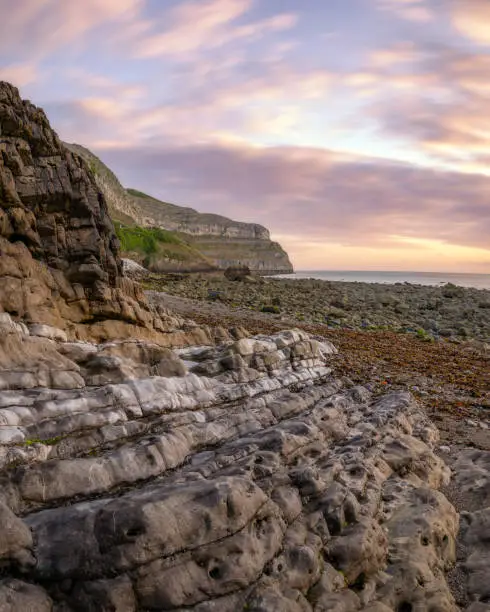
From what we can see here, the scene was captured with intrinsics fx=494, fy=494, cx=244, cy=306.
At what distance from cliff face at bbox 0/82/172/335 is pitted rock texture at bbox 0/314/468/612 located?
2.04m

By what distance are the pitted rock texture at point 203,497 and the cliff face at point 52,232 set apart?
204 cm

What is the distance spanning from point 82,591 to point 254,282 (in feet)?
238

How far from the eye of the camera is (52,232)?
16766 millimetres

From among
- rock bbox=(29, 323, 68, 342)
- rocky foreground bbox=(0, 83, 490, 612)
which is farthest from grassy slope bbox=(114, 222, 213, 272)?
rock bbox=(29, 323, 68, 342)

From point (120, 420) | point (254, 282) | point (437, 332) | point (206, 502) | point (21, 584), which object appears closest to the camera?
point (21, 584)

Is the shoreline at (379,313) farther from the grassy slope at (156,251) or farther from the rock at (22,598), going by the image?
the grassy slope at (156,251)

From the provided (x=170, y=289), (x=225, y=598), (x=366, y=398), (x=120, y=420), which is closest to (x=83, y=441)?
(x=120, y=420)

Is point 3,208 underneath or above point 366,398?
above

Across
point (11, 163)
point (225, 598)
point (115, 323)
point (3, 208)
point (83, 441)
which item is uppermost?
point (11, 163)

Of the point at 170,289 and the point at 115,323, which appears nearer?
the point at 115,323

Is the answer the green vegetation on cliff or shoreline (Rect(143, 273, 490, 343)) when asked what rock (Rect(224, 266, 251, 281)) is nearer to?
shoreline (Rect(143, 273, 490, 343))

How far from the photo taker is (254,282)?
77.9 m

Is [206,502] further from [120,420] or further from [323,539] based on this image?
[120,420]

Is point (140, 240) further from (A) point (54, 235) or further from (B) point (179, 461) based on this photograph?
(B) point (179, 461)
